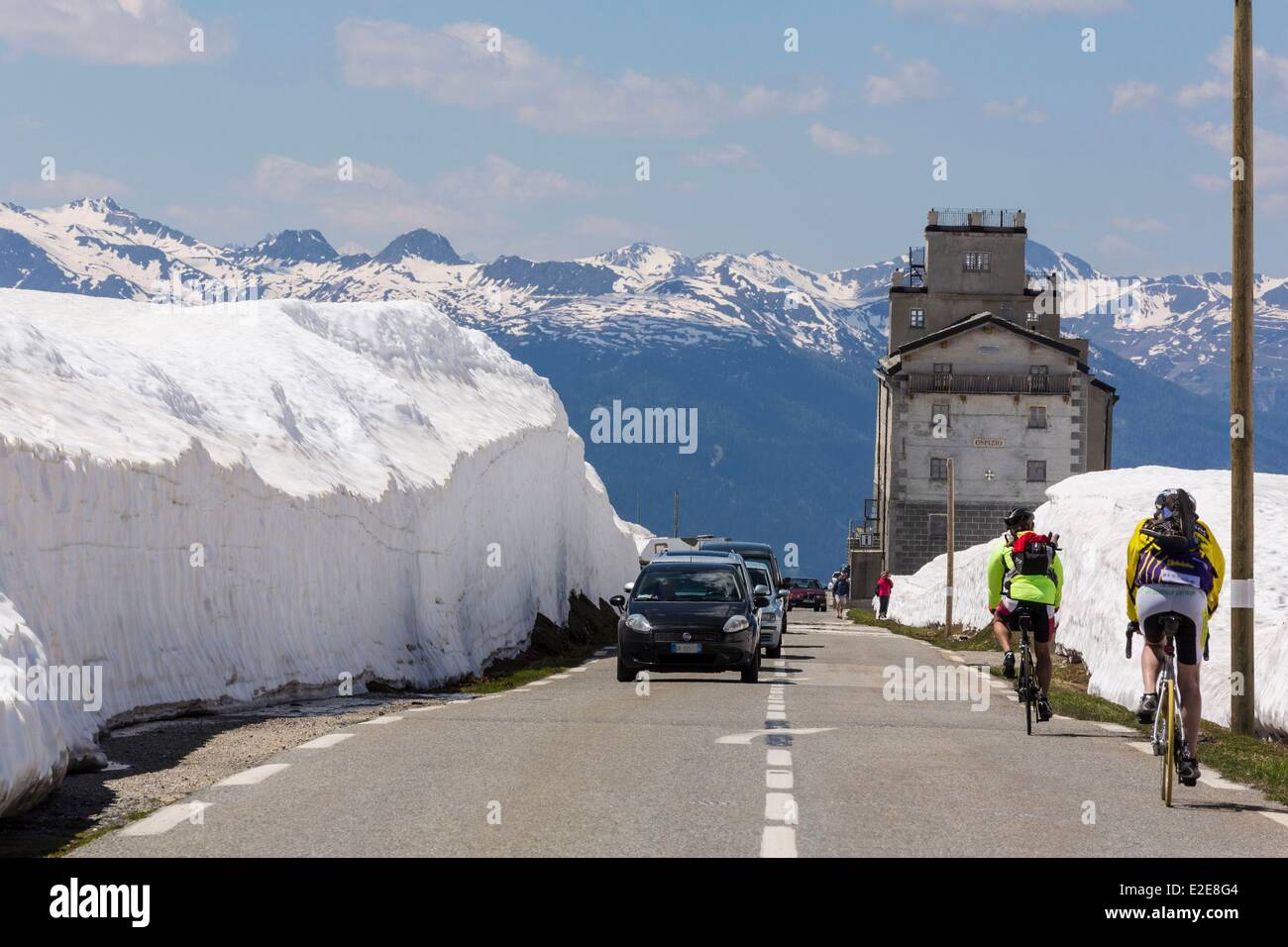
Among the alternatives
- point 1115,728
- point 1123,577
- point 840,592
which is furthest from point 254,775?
point 840,592

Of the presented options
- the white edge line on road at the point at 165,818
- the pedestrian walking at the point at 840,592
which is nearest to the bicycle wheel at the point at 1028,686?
the white edge line on road at the point at 165,818

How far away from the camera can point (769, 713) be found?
17.3m

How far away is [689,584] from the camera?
2428cm

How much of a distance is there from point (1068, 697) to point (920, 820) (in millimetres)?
11470

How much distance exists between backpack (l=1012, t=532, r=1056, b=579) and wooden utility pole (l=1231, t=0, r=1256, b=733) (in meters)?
1.84

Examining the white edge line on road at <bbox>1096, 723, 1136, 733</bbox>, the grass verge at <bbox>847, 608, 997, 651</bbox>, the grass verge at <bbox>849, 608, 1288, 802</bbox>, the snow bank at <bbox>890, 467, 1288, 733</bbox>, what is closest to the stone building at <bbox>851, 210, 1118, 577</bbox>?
the grass verge at <bbox>847, 608, 997, 651</bbox>

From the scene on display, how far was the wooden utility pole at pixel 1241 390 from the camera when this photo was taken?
1659cm

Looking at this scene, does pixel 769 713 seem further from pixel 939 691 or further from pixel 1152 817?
pixel 1152 817

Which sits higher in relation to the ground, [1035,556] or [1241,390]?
[1241,390]

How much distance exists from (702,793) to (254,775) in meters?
2.81

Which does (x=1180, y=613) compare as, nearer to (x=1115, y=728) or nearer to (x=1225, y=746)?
(x=1225, y=746)

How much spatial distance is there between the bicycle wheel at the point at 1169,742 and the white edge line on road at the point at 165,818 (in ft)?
17.8

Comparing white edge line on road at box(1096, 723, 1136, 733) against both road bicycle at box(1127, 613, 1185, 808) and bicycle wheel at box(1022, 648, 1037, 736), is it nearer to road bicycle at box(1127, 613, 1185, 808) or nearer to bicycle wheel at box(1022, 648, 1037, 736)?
bicycle wheel at box(1022, 648, 1037, 736)

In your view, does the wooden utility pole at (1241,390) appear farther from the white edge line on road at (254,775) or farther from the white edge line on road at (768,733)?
the white edge line on road at (254,775)
